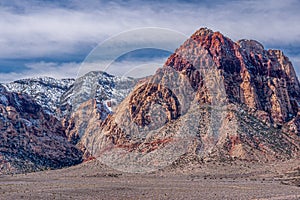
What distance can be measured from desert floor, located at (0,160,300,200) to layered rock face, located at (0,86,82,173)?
29.9 metres

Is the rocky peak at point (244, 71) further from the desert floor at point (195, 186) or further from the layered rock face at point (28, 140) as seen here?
the layered rock face at point (28, 140)

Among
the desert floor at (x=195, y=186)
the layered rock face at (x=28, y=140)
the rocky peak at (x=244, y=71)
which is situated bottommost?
the desert floor at (x=195, y=186)

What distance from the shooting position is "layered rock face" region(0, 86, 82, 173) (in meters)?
155

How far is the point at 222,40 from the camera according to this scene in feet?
528

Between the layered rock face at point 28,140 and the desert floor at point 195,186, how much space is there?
29.9 m

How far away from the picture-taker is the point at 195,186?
88062 millimetres

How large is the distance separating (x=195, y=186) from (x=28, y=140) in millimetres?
94863

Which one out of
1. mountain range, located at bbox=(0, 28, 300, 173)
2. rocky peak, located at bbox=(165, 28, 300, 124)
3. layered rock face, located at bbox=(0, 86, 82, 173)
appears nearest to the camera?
mountain range, located at bbox=(0, 28, 300, 173)

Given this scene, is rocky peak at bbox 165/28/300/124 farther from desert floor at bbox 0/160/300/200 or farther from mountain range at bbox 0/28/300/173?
desert floor at bbox 0/160/300/200

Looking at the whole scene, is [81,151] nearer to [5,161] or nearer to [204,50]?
[5,161]

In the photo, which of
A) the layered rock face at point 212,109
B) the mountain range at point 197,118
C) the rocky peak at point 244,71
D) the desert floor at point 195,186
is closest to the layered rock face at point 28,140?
the mountain range at point 197,118

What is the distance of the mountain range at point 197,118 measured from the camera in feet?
436

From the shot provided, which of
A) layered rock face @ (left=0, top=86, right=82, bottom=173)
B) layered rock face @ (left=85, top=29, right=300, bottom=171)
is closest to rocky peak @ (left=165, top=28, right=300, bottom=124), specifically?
layered rock face @ (left=85, top=29, right=300, bottom=171)

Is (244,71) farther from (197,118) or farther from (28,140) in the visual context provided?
(28,140)
